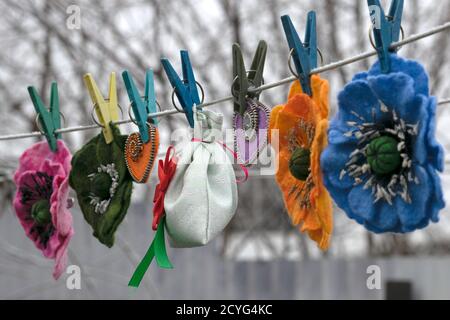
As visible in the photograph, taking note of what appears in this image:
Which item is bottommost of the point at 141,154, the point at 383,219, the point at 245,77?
the point at 383,219

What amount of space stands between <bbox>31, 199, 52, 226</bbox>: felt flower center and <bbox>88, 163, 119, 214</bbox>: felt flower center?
0.50 feet

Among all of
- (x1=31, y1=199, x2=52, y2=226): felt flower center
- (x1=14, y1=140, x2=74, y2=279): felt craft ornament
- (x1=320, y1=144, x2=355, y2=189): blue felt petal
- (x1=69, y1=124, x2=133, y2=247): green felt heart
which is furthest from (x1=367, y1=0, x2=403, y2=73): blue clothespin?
(x1=31, y1=199, x2=52, y2=226): felt flower center

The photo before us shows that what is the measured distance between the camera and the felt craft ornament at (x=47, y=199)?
1.52 meters

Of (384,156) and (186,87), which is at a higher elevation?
(186,87)

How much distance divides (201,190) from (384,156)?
29cm

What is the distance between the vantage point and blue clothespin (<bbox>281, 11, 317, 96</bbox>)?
3.96 feet

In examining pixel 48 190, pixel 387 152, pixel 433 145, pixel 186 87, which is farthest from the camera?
pixel 48 190

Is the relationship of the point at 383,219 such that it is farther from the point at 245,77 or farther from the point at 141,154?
the point at 141,154

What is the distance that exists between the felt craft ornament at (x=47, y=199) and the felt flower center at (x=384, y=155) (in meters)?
0.60

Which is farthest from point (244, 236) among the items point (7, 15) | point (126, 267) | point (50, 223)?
point (50, 223)

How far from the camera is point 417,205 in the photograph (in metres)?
1.04

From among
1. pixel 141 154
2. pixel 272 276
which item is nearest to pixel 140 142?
pixel 141 154

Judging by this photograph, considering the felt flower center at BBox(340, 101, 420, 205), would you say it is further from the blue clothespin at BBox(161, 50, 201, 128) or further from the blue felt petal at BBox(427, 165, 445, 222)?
the blue clothespin at BBox(161, 50, 201, 128)

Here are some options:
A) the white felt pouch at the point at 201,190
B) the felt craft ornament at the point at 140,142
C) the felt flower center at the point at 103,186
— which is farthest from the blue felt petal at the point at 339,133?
the felt flower center at the point at 103,186
